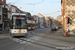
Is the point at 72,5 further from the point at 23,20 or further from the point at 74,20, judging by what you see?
the point at 23,20

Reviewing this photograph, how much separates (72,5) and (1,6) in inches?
1172

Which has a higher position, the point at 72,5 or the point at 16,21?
the point at 72,5

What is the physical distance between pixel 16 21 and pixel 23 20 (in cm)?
101

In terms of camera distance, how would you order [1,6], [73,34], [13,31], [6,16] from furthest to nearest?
[6,16] < [1,6] < [73,34] < [13,31]

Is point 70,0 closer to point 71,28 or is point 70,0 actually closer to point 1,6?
point 71,28

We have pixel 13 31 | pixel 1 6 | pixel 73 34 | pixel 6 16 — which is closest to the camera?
pixel 13 31

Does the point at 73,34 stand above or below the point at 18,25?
below

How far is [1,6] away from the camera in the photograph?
44688 millimetres

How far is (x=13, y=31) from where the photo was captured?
16719 millimetres

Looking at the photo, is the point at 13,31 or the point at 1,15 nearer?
the point at 13,31

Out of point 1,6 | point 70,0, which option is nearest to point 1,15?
point 1,6

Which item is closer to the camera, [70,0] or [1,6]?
[70,0]

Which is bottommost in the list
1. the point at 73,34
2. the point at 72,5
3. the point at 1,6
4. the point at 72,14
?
the point at 73,34

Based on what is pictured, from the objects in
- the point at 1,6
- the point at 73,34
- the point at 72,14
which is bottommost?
the point at 73,34
